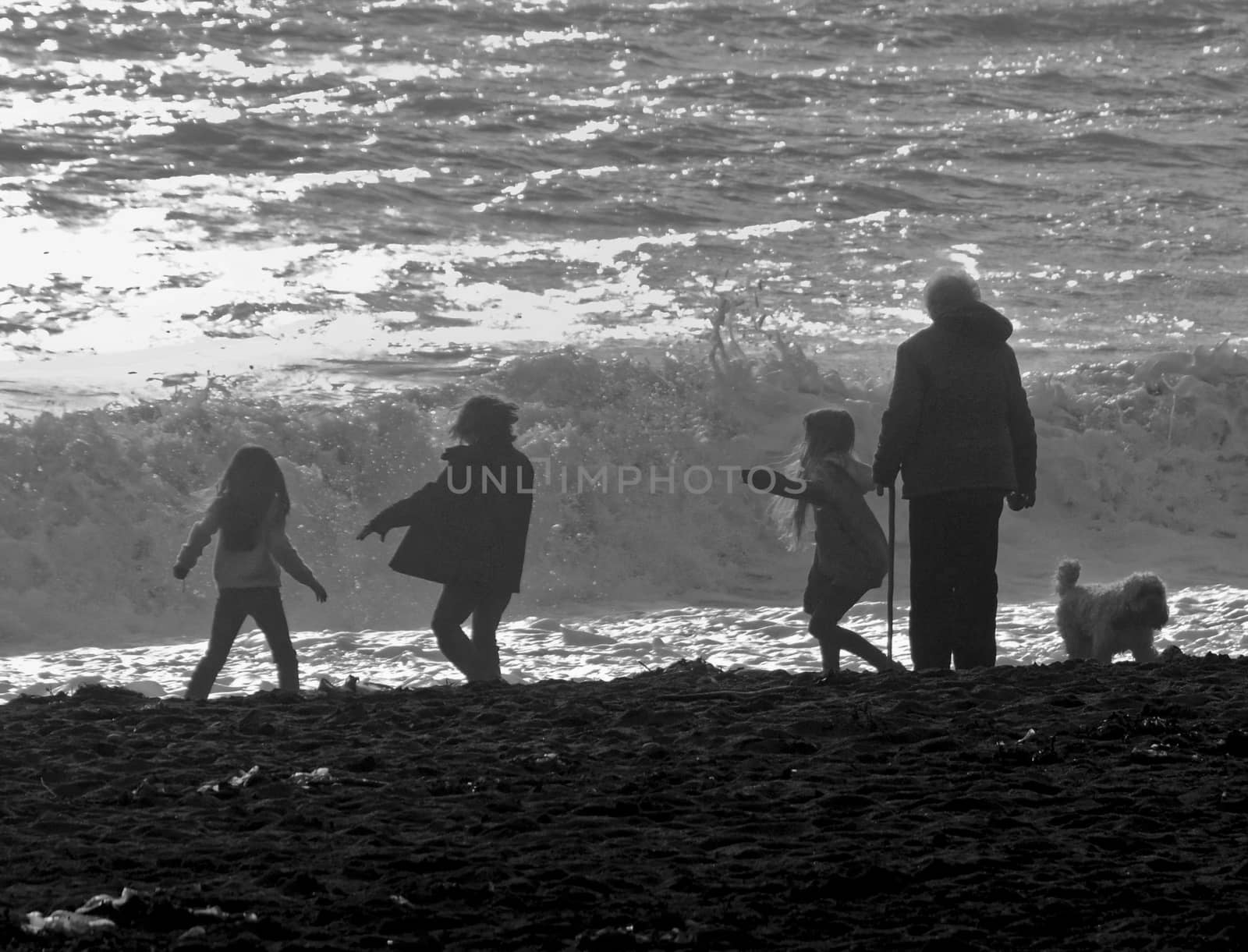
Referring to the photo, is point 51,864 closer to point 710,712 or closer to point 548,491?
point 710,712

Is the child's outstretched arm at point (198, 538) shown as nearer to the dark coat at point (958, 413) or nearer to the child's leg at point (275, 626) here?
the child's leg at point (275, 626)

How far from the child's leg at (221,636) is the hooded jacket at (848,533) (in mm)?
2302

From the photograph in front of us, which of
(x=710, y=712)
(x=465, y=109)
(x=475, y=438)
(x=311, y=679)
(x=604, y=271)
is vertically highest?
(x=465, y=109)

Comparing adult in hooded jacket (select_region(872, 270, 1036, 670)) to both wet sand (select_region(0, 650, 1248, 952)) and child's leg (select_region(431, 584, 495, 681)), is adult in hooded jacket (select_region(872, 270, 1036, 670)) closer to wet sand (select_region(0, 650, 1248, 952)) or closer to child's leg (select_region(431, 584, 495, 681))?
wet sand (select_region(0, 650, 1248, 952))

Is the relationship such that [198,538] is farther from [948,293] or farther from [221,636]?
[948,293]

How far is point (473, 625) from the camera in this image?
7.66m

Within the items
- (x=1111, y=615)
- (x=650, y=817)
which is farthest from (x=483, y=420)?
(x=650, y=817)

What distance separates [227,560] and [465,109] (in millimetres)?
20958

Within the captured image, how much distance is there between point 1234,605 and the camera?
414 inches

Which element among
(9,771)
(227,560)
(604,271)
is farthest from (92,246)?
(9,771)

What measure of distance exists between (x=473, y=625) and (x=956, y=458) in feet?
7.69

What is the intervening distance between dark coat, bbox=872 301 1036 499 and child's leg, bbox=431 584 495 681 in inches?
79.6

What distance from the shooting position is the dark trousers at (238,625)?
7590 millimetres

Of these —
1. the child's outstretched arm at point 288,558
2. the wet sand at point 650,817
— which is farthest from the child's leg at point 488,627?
the wet sand at point 650,817
